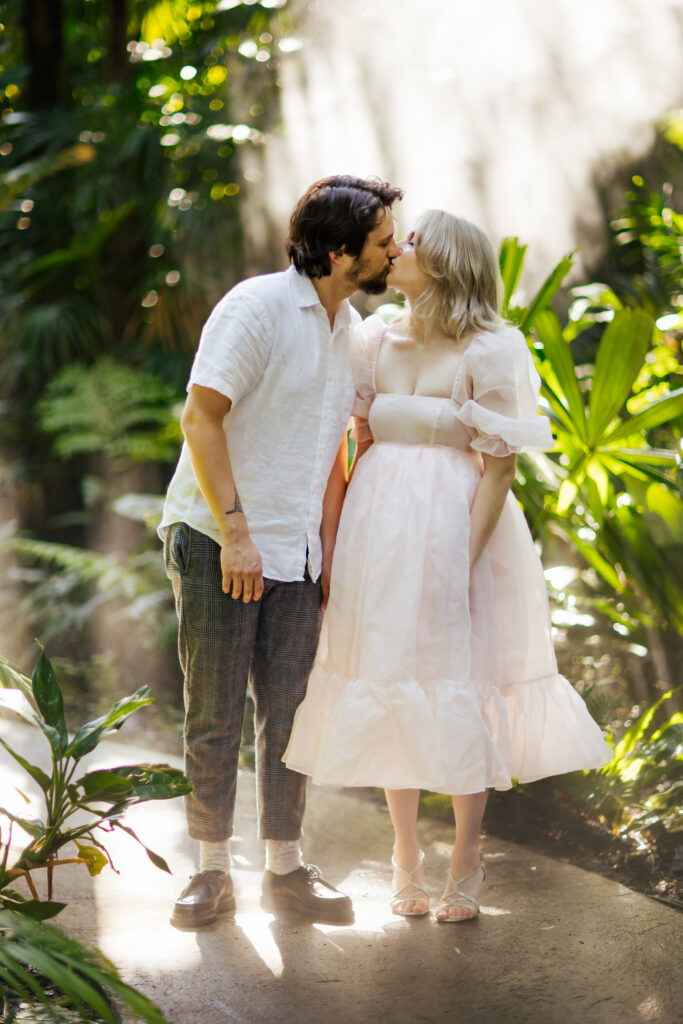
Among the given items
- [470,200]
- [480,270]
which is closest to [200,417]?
[480,270]

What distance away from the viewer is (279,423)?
7.49ft

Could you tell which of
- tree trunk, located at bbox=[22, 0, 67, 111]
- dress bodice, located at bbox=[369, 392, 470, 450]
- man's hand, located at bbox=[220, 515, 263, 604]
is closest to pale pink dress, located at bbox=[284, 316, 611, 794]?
dress bodice, located at bbox=[369, 392, 470, 450]

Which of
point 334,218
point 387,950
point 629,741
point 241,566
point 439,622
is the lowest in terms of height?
point 387,950

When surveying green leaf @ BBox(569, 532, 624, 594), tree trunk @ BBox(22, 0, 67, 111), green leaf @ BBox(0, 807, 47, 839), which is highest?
tree trunk @ BBox(22, 0, 67, 111)

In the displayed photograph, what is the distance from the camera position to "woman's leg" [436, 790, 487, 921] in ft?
7.84

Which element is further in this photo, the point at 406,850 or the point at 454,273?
the point at 406,850

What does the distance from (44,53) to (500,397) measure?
5.93 m

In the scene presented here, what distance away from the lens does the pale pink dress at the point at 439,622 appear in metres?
2.24

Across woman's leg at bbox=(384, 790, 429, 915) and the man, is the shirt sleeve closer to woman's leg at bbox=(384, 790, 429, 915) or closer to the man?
the man

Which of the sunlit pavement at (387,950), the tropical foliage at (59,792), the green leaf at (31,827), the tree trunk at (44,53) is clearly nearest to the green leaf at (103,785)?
the tropical foliage at (59,792)

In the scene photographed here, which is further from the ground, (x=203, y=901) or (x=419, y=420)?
(x=419, y=420)

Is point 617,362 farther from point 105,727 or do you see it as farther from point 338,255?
point 105,727

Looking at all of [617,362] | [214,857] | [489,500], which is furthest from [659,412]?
[214,857]

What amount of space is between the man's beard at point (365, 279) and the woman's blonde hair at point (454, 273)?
0.30 feet
